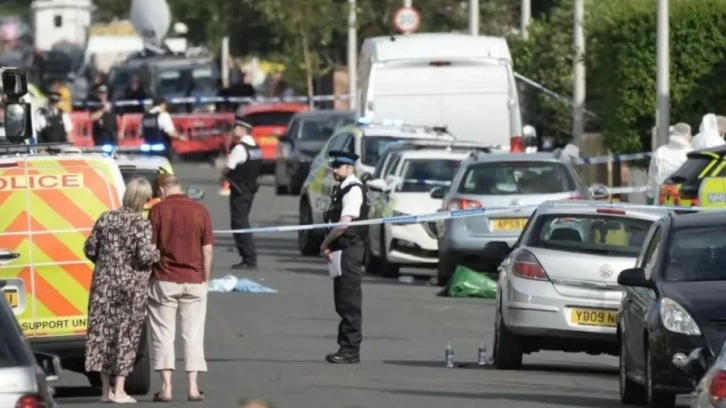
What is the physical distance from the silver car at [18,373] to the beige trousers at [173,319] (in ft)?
19.9

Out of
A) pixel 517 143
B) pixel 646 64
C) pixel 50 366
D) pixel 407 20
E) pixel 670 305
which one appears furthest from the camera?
pixel 407 20

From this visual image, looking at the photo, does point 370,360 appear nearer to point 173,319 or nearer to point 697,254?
point 173,319

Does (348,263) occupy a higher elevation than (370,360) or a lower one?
higher

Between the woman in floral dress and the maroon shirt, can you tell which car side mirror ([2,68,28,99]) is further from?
the woman in floral dress

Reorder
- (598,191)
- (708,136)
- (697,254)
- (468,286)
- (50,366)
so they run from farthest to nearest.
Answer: (708,136)
(598,191)
(468,286)
(697,254)
(50,366)

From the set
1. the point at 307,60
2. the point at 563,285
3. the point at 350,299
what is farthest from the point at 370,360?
the point at 307,60

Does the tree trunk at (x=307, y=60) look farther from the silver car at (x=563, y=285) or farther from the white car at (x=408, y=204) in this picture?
the silver car at (x=563, y=285)

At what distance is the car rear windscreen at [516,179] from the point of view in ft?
86.1

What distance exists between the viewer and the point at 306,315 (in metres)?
23.5

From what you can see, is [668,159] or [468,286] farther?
[468,286]

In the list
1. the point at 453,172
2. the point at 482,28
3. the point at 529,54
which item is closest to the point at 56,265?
the point at 453,172

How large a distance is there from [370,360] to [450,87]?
15.0 meters

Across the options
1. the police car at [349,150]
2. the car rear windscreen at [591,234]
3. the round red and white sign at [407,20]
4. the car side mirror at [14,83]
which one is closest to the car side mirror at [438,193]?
the police car at [349,150]

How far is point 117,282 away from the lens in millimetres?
15969
